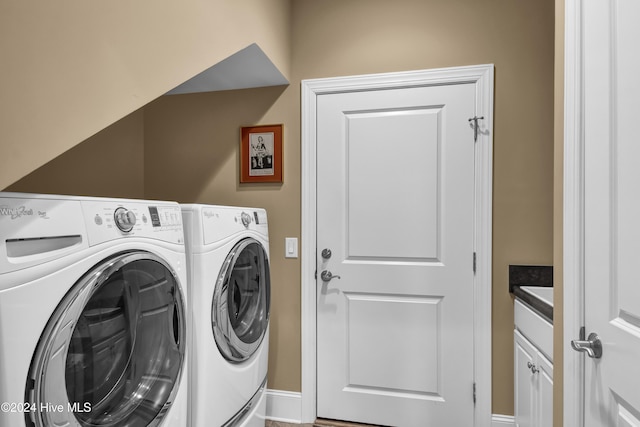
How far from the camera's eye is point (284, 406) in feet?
→ 7.45

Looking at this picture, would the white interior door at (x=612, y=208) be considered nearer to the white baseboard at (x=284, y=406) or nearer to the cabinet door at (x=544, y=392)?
the cabinet door at (x=544, y=392)

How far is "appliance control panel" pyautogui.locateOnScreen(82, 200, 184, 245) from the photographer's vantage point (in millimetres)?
967

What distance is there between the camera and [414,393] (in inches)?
83.4

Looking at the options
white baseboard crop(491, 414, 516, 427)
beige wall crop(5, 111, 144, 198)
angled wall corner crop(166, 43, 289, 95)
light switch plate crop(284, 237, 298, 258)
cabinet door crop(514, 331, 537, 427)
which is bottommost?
white baseboard crop(491, 414, 516, 427)

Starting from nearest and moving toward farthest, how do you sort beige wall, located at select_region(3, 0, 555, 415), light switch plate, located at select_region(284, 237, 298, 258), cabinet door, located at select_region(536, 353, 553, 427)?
cabinet door, located at select_region(536, 353, 553, 427) → beige wall, located at select_region(3, 0, 555, 415) → light switch plate, located at select_region(284, 237, 298, 258)

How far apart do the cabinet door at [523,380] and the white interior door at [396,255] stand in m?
0.23

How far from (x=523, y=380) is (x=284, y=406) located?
1.33m

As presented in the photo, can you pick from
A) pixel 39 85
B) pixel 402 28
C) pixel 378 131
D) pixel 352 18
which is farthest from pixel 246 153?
pixel 39 85

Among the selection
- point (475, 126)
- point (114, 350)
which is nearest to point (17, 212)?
point (114, 350)

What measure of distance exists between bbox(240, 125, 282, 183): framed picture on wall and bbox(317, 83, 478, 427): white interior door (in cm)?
26

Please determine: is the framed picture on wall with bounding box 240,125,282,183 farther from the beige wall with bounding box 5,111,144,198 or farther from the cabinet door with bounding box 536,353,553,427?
the cabinet door with bounding box 536,353,553,427

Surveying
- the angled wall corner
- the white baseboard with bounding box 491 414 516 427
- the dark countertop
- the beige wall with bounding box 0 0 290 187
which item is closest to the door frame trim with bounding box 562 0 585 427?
the dark countertop

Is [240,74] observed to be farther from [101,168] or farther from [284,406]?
[284,406]

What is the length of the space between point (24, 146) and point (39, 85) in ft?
0.45
